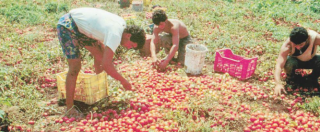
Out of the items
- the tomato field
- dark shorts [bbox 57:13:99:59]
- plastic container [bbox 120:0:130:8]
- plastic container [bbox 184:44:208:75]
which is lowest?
the tomato field

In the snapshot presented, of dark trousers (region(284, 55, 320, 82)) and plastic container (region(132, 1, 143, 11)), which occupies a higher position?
plastic container (region(132, 1, 143, 11))

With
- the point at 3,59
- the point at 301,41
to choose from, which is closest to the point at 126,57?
the point at 3,59

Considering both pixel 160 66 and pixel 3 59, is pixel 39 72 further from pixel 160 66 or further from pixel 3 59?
pixel 160 66

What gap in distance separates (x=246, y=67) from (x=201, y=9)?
6.04 meters

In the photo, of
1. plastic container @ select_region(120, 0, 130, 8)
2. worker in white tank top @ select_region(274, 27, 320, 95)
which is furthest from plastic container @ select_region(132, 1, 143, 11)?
worker in white tank top @ select_region(274, 27, 320, 95)

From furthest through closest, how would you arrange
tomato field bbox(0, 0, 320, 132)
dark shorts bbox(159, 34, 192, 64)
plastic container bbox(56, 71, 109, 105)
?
1. dark shorts bbox(159, 34, 192, 64)
2. plastic container bbox(56, 71, 109, 105)
3. tomato field bbox(0, 0, 320, 132)

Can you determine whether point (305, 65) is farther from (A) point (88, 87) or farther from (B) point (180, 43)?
(A) point (88, 87)

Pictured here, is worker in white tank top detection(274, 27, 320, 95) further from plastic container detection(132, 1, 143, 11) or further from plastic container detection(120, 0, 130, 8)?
plastic container detection(120, 0, 130, 8)

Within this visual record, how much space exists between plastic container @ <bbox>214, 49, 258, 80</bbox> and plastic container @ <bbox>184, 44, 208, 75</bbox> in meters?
0.34

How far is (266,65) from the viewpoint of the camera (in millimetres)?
5340

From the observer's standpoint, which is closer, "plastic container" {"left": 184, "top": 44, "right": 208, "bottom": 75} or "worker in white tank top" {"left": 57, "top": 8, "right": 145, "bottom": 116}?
"worker in white tank top" {"left": 57, "top": 8, "right": 145, "bottom": 116}

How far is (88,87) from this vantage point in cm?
369

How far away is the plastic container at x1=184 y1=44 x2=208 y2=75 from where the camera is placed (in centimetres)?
489

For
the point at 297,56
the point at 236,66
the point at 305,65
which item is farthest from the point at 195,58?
the point at 305,65
